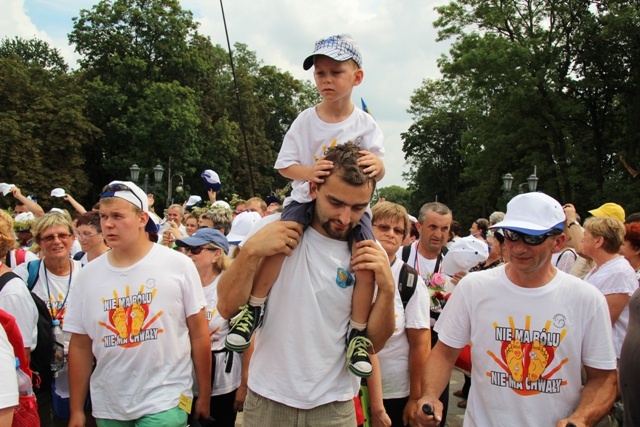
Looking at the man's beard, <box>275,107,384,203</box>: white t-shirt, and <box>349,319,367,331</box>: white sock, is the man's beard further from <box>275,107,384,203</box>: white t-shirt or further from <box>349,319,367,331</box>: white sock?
<box>275,107,384,203</box>: white t-shirt

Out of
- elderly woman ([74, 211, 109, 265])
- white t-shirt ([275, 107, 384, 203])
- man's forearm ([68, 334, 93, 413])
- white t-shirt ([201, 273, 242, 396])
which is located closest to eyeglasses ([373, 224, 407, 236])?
white t-shirt ([275, 107, 384, 203])

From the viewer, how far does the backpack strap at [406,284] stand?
3941 millimetres

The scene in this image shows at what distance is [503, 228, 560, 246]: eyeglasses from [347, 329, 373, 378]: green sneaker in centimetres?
89

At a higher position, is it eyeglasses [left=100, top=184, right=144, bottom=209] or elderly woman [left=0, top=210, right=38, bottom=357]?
eyeglasses [left=100, top=184, right=144, bottom=209]

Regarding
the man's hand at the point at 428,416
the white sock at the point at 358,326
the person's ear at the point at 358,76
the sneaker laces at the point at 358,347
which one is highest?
the person's ear at the point at 358,76

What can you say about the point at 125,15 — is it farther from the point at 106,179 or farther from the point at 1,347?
the point at 1,347

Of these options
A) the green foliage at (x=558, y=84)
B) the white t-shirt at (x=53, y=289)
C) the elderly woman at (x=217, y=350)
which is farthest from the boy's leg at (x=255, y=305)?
the green foliage at (x=558, y=84)

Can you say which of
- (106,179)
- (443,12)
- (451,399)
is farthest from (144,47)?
(451,399)

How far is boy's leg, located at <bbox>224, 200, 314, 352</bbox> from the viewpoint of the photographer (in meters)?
Result: 2.57

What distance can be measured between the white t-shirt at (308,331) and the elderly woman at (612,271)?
8.56 feet

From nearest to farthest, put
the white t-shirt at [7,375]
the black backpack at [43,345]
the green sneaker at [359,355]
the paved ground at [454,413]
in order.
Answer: the white t-shirt at [7,375], the green sneaker at [359,355], the black backpack at [43,345], the paved ground at [454,413]

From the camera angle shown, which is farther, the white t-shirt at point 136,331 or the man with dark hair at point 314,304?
the white t-shirt at point 136,331

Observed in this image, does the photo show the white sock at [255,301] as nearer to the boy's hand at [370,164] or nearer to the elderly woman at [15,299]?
the boy's hand at [370,164]

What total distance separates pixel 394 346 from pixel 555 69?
90.2ft
